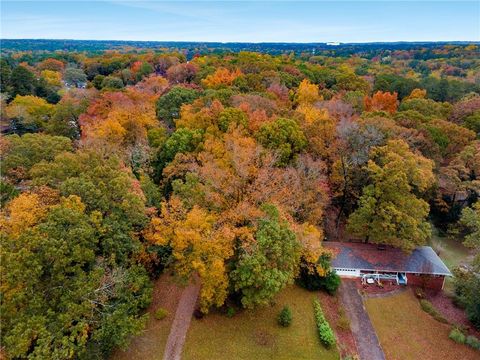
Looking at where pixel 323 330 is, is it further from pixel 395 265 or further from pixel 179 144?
pixel 179 144

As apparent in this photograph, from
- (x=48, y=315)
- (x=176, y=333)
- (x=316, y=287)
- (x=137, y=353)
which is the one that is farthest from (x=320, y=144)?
(x=48, y=315)

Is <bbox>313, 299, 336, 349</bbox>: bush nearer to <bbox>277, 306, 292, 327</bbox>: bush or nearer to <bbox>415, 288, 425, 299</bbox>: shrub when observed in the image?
<bbox>277, 306, 292, 327</bbox>: bush

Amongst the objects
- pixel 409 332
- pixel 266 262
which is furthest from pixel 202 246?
pixel 409 332

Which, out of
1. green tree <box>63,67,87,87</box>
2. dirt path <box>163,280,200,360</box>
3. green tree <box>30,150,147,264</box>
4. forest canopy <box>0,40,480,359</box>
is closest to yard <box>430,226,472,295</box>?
forest canopy <box>0,40,480,359</box>

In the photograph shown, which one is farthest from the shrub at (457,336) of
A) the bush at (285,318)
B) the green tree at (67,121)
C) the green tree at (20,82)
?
the green tree at (20,82)

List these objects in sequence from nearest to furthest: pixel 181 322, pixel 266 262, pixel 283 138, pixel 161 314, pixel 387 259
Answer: pixel 266 262
pixel 181 322
pixel 161 314
pixel 387 259
pixel 283 138

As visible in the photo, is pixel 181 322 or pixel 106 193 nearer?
pixel 106 193

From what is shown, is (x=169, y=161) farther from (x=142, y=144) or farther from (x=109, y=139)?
(x=109, y=139)
